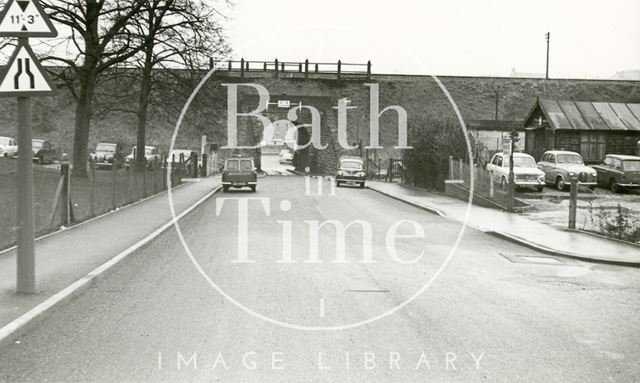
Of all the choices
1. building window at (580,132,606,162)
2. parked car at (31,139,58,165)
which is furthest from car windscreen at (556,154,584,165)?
parked car at (31,139,58,165)

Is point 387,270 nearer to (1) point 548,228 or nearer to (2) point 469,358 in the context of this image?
(2) point 469,358

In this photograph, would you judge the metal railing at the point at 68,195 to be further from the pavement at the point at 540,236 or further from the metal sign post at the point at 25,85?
the pavement at the point at 540,236

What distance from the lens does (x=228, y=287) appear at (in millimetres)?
10172

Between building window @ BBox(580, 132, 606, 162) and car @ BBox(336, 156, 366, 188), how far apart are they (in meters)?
13.3

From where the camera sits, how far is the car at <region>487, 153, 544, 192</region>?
111 feet

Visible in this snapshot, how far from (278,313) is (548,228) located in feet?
45.4

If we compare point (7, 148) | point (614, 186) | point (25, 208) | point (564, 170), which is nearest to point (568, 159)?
point (564, 170)

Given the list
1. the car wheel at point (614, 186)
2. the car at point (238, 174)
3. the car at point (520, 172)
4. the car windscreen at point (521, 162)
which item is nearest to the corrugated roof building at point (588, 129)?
the car wheel at point (614, 186)

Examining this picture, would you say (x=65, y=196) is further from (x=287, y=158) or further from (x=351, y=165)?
(x=287, y=158)

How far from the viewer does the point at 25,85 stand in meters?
9.05

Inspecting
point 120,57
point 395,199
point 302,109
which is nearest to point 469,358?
point 395,199

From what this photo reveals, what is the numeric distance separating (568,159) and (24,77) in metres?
32.3

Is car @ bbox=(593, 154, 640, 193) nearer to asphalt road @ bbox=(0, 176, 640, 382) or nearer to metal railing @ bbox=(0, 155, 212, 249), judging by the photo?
metal railing @ bbox=(0, 155, 212, 249)

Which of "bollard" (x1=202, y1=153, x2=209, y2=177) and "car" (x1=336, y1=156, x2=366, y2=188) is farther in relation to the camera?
"bollard" (x1=202, y1=153, x2=209, y2=177)
